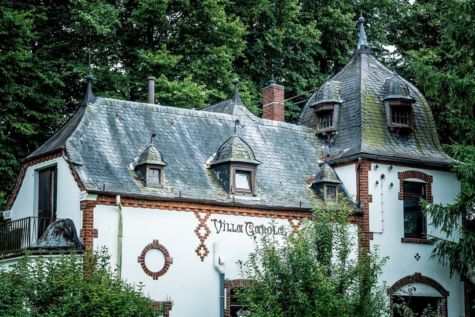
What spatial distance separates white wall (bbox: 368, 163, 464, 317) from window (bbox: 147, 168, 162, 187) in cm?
609

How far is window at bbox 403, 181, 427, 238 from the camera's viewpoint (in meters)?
27.2

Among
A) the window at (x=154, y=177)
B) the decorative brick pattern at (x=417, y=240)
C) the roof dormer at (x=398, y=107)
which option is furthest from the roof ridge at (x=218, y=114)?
the decorative brick pattern at (x=417, y=240)

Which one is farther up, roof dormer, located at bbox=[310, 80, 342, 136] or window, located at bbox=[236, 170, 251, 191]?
roof dormer, located at bbox=[310, 80, 342, 136]

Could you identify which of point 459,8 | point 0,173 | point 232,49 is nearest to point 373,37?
point 232,49

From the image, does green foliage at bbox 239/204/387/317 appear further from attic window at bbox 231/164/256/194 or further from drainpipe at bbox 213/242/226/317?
attic window at bbox 231/164/256/194

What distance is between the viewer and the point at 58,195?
23.7 m

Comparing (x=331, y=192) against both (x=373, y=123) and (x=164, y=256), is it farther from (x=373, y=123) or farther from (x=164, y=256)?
(x=164, y=256)

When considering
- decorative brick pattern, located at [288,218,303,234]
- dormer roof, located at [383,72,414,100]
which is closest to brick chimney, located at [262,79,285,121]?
dormer roof, located at [383,72,414,100]

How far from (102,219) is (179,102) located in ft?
31.4

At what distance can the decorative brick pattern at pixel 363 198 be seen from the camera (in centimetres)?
2614

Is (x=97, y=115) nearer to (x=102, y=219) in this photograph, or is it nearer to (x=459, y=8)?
(x=102, y=219)

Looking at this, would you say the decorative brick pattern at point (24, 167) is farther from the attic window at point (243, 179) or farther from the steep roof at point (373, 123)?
the steep roof at point (373, 123)

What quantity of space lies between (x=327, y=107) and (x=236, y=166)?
4672 millimetres

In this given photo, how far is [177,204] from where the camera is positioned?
2366 cm
